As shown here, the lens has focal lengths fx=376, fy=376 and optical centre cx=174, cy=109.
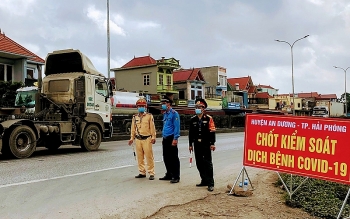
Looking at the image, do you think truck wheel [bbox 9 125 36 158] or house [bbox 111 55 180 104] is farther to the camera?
house [bbox 111 55 180 104]

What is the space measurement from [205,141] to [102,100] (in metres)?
8.57

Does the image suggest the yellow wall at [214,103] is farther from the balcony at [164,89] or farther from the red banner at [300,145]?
the red banner at [300,145]

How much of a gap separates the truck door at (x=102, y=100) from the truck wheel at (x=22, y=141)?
318 centimetres

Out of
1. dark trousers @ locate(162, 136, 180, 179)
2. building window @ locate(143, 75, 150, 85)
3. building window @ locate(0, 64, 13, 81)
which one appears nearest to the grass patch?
dark trousers @ locate(162, 136, 180, 179)

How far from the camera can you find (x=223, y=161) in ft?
40.2

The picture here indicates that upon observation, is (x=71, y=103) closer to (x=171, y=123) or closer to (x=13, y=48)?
(x=171, y=123)

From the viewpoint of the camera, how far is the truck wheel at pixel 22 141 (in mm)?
11627

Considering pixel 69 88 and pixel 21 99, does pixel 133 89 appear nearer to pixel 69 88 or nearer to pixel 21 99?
pixel 21 99

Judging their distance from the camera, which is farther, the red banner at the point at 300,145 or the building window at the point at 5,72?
the building window at the point at 5,72

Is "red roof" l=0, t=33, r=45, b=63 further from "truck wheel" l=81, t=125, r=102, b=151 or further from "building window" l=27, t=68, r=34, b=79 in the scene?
"truck wheel" l=81, t=125, r=102, b=151

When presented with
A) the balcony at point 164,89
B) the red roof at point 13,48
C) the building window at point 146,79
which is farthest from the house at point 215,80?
the red roof at point 13,48

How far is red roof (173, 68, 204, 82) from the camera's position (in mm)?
56094

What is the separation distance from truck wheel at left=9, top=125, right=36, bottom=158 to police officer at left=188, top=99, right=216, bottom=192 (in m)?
6.77

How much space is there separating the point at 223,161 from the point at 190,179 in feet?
12.8
